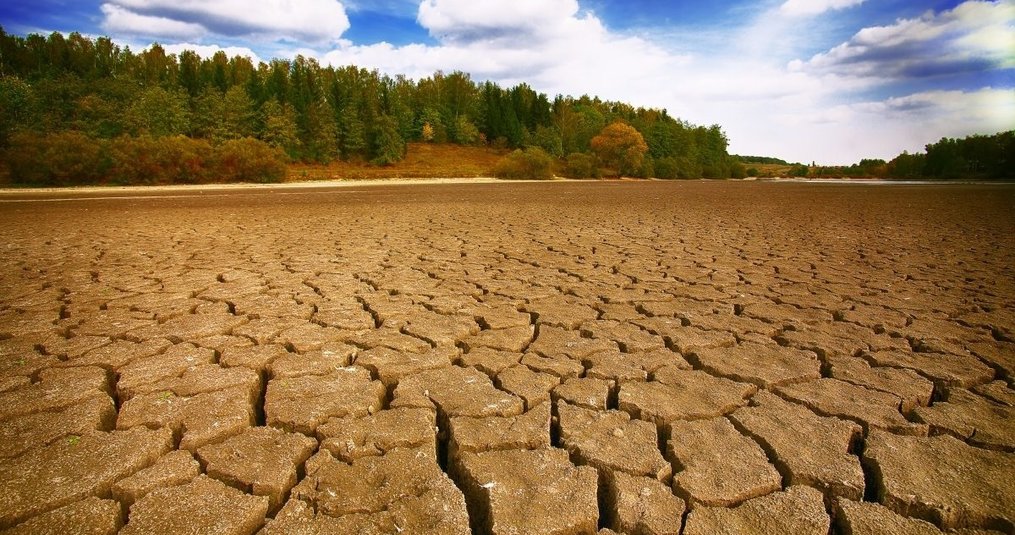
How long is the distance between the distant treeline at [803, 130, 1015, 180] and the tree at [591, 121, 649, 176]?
24.6 metres

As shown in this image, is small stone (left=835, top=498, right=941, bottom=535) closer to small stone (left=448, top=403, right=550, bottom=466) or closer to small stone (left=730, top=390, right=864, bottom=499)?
small stone (left=730, top=390, right=864, bottom=499)

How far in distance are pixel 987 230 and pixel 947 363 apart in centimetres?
846

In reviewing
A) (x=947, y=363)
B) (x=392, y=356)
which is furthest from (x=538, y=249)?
(x=947, y=363)

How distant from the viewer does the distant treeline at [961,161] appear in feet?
120

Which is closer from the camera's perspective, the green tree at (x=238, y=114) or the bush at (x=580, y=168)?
the bush at (x=580, y=168)

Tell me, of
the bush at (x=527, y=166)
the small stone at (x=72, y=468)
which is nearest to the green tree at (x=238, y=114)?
the bush at (x=527, y=166)

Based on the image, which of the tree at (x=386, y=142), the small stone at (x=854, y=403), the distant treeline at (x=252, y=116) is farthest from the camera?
the tree at (x=386, y=142)

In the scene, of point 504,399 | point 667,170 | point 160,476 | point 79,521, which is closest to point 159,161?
point 160,476

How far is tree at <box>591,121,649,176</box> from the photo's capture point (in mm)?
42784

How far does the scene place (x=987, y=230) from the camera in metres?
8.44

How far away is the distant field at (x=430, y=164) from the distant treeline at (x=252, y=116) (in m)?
1.15

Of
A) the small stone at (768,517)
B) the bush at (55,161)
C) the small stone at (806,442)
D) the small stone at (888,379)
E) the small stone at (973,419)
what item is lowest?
the small stone at (768,517)

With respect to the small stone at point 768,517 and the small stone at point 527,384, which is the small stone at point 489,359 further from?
the small stone at point 768,517

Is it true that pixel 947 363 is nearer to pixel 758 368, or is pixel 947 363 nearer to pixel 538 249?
pixel 758 368
